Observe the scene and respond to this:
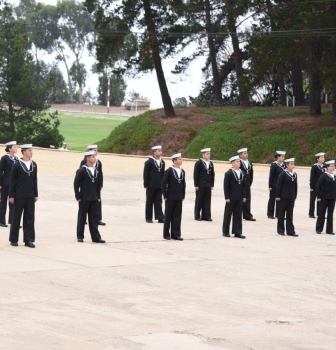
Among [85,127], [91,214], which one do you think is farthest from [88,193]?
[85,127]

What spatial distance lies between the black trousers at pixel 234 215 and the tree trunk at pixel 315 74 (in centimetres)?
2308

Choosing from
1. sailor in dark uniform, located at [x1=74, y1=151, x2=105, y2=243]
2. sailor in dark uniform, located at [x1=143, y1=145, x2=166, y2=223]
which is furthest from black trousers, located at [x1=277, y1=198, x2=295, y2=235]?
sailor in dark uniform, located at [x1=74, y1=151, x2=105, y2=243]

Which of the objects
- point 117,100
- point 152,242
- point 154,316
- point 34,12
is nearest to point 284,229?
point 152,242

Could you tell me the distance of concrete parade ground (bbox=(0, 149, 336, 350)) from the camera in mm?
11391

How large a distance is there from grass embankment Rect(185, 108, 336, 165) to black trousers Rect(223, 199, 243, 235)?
69.3 ft

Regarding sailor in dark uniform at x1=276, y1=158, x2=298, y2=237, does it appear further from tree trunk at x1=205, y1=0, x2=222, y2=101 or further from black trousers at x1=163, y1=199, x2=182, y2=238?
tree trunk at x1=205, y1=0, x2=222, y2=101

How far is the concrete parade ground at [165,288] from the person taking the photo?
11391mm

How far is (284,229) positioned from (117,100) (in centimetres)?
→ 10701

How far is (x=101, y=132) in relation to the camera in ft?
284

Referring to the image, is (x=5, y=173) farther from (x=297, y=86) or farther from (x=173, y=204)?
(x=297, y=86)

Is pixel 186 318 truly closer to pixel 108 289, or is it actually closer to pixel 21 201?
pixel 108 289

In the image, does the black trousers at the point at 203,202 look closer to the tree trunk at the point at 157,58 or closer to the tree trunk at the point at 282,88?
the tree trunk at the point at 157,58

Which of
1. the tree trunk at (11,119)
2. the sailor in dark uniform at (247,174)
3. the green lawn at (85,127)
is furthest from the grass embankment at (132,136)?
the sailor in dark uniform at (247,174)

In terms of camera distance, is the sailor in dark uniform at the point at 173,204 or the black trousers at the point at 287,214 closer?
the sailor in dark uniform at the point at 173,204
